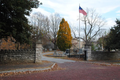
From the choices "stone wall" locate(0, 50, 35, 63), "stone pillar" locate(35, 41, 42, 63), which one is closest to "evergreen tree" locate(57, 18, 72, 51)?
"stone pillar" locate(35, 41, 42, 63)

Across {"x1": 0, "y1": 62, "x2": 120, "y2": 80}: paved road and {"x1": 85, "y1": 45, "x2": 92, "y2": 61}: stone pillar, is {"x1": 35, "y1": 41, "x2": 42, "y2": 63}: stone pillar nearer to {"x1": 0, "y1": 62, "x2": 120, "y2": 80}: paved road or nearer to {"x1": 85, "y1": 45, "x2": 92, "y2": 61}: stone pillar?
{"x1": 0, "y1": 62, "x2": 120, "y2": 80}: paved road

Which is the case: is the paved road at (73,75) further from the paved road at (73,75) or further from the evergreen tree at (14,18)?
the evergreen tree at (14,18)

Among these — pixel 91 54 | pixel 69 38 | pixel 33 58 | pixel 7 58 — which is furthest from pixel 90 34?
pixel 7 58

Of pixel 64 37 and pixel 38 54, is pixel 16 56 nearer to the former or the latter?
pixel 38 54

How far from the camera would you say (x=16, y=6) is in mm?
10648

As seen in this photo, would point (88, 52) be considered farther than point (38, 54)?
Yes

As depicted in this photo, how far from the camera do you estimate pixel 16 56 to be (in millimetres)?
12961

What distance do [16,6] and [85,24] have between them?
23.1m

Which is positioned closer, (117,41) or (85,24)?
(117,41)

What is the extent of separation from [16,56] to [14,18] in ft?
14.4

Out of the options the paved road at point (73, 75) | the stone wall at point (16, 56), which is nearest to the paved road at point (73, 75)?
the paved road at point (73, 75)

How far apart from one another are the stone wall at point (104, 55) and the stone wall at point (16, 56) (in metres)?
9.63

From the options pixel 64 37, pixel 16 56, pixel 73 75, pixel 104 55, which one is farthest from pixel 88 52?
pixel 64 37

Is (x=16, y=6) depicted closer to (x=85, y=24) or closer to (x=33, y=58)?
(x=33, y=58)
